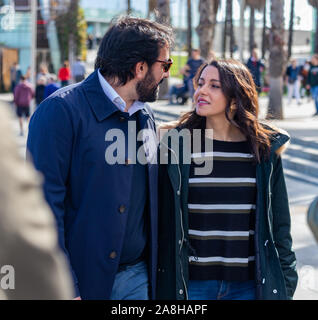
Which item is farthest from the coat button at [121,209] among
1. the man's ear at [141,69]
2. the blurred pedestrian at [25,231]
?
the blurred pedestrian at [25,231]

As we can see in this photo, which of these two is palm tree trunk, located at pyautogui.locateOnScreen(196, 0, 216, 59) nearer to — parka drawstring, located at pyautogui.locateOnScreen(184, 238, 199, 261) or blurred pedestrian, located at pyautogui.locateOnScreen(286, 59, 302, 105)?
blurred pedestrian, located at pyautogui.locateOnScreen(286, 59, 302, 105)

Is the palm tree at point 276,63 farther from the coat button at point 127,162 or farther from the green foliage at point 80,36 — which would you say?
the green foliage at point 80,36

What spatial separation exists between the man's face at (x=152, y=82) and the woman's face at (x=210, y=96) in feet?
1.07

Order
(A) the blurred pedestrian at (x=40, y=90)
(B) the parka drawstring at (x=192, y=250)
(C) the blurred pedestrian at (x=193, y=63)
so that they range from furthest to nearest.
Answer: (C) the blurred pedestrian at (x=193, y=63) < (A) the blurred pedestrian at (x=40, y=90) < (B) the parka drawstring at (x=192, y=250)

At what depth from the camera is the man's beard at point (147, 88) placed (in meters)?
3.01

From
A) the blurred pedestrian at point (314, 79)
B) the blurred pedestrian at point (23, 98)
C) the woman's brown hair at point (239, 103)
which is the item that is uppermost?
the woman's brown hair at point (239, 103)

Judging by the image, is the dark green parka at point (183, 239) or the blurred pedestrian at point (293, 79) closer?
the dark green parka at point (183, 239)

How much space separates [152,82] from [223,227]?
720mm

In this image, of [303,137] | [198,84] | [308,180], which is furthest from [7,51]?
Result: [198,84]

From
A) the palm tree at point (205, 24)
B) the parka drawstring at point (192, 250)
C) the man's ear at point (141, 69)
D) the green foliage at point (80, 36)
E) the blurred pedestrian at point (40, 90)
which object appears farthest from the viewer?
the green foliage at point (80, 36)

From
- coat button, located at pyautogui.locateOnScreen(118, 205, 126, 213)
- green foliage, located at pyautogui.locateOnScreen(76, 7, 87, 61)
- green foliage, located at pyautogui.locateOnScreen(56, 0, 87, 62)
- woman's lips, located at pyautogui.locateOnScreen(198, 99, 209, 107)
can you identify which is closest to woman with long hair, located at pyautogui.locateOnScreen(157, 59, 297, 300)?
woman's lips, located at pyautogui.locateOnScreen(198, 99, 209, 107)

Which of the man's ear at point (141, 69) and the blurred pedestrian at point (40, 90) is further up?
the man's ear at point (141, 69)

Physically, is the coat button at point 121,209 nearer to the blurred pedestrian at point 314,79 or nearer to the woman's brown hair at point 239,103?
the woman's brown hair at point 239,103
